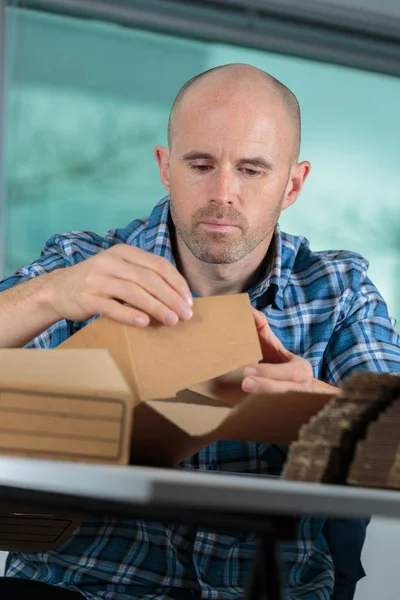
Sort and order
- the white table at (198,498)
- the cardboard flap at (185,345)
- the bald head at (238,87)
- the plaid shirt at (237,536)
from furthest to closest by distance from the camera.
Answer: the bald head at (238,87) → the plaid shirt at (237,536) → the cardboard flap at (185,345) → the white table at (198,498)

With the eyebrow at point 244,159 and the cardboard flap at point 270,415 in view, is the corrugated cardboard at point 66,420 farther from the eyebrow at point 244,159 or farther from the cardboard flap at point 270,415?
the eyebrow at point 244,159

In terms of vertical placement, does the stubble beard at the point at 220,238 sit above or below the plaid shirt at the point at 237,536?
above

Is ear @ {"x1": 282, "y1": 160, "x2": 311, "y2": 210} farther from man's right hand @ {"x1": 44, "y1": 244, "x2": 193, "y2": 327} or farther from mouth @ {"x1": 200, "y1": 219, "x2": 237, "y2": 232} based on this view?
man's right hand @ {"x1": 44, "y1": 244, "x2": 193, "y2": 327}

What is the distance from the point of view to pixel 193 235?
4.85ft

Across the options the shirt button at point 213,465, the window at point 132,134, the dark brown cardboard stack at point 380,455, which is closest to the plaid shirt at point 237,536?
the shirt button at point 213,465

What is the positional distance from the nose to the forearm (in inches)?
15.4

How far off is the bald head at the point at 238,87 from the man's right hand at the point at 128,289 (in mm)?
637

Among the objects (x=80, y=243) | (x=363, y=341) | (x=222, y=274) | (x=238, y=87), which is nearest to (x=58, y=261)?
(x=80, y=243)

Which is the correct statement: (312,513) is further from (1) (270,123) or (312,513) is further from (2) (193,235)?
(1) (270,123)

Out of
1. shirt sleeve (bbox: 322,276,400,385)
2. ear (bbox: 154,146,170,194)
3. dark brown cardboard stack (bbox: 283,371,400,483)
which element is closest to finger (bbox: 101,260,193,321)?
dark brown cardboard stack (bbox: 283,371,400,483)

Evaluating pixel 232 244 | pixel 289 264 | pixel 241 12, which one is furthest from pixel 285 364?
pixel 241 12

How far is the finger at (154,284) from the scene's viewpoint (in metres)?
0.87

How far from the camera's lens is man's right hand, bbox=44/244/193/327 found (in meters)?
0.87

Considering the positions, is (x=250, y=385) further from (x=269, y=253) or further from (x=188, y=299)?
(x=269, y=253)
